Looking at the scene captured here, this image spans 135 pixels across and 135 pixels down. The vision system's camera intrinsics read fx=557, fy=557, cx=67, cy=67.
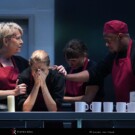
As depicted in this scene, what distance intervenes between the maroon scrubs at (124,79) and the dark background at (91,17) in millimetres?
1675

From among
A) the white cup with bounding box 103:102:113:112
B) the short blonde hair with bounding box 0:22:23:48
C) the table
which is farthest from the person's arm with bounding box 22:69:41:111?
the table

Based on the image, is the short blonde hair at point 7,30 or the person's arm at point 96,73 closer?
the short blonde hair at point 7,30

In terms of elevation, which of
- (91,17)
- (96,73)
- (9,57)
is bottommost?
(96,73)

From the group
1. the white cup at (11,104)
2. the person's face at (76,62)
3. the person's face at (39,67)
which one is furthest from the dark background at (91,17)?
the white cup at (11,104)

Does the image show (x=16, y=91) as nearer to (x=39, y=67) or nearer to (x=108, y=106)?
(x=39, y=67)

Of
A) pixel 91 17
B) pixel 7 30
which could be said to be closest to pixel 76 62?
pixel 7 30

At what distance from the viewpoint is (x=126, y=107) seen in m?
3.19

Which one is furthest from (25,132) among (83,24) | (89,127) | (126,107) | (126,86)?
(83,24)

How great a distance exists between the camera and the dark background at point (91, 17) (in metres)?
5.45

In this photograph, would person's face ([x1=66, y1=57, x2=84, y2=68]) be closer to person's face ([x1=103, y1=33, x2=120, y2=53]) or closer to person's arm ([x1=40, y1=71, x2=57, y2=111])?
person's face ([x1=103, y1=33, x2=120, y2=53])

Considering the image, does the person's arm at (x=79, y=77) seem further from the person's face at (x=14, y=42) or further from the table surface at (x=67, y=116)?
the table surface at (x=67, y=116)

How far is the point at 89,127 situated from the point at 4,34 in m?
1.21

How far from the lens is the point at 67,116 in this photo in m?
2.82

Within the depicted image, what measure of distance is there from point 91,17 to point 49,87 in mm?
1983
